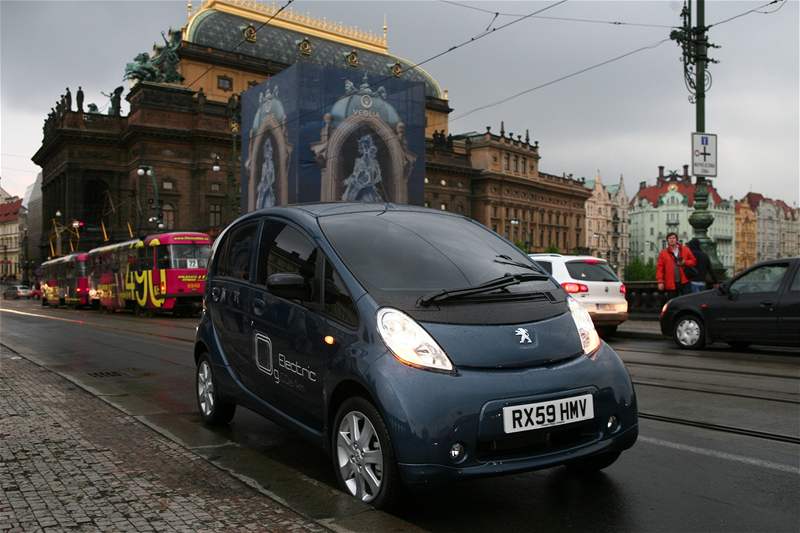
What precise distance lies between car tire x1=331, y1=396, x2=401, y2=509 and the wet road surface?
3.7 inches

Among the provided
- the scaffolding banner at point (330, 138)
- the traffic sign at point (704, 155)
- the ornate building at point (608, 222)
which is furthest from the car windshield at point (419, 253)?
the ornate building at point (608, 222)

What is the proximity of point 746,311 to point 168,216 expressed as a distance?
64825 millimetres

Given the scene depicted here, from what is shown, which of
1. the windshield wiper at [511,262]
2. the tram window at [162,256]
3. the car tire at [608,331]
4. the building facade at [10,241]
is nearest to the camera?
the windshield wiper at [511,262]

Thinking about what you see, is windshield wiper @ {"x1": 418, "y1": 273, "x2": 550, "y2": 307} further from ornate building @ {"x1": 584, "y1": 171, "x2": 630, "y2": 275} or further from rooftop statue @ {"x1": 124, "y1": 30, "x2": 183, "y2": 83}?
ornate building @ {"x1": 584, "y1": 171, "x2": 630, "y2": 275}

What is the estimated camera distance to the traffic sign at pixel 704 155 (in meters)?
17.1

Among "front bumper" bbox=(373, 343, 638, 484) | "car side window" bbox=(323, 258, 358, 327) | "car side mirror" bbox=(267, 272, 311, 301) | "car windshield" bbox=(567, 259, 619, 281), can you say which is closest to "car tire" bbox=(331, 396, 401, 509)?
"front bumper" bbox=(373, 343, 638, 484)

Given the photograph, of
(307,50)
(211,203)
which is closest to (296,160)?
(211,203)

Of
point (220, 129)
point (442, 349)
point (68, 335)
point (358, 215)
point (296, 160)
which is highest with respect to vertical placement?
point (220, 129)

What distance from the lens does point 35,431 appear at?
19.3 feet

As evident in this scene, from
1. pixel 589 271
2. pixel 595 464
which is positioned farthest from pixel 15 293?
pixel 595 464

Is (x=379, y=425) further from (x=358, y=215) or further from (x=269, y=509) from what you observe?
(x=358, y=215)

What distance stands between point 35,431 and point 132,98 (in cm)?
7344

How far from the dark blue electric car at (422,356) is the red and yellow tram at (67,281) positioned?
124 feet

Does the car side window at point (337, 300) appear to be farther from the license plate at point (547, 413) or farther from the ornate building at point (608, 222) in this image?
the ornate building at point (608, 222)
